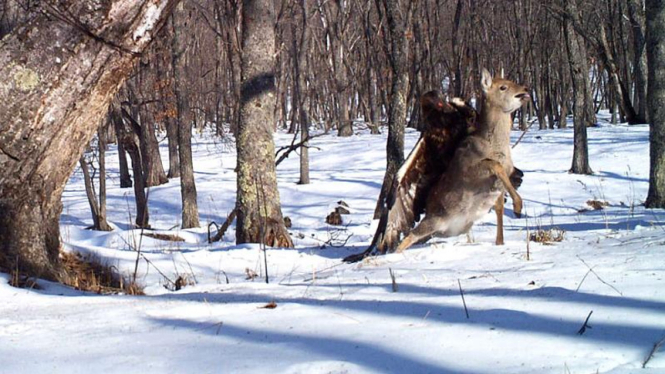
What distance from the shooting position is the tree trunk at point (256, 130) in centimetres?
856

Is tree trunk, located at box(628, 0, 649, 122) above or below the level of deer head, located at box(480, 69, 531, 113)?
above

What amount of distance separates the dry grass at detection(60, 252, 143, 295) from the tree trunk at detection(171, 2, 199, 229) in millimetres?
7459

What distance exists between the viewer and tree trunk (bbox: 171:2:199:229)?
1406 cm

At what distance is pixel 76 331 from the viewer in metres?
3.18

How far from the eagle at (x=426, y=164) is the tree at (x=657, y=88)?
12.5 ft

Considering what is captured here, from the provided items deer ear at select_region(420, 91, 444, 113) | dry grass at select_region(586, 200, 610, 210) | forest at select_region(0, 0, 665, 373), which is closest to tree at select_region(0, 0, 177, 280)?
forest at select_region(0, 0, 665, 373)

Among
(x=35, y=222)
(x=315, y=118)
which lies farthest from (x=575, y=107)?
(x=315, y=118)

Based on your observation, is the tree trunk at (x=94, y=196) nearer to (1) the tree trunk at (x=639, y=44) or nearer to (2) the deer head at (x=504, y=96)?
(2) the deer head at (x=504, y=96)

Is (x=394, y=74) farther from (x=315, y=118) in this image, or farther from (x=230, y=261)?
(x=315, y=118)

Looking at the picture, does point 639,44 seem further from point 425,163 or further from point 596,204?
point 425,163

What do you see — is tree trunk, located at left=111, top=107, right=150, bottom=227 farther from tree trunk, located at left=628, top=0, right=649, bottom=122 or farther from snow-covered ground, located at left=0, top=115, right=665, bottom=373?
tree trunk, located at left=628, top=0, right=649, bottom=122

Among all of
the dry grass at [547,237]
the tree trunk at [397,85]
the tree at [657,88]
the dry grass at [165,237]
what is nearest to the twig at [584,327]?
the dry grass at [547,237]

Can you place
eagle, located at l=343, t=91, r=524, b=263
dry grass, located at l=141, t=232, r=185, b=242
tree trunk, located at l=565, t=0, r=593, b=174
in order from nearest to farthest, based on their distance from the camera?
eagle, located at l=343, t=91, r=524, b=263, dry grass, located at l=141, t=232, r=185, b=242, tree trunk, located at l=565, t=0, r=593, b=174

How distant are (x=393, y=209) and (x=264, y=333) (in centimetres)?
388
